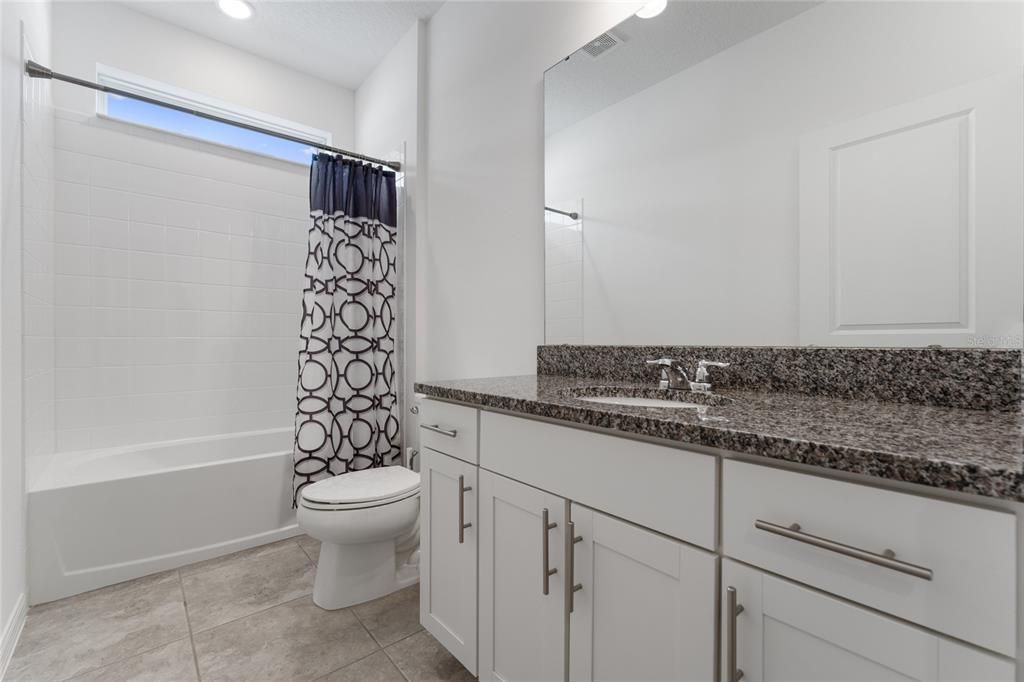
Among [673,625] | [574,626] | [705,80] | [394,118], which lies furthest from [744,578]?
[394,118]

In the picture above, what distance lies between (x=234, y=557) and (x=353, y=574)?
786 millimetres

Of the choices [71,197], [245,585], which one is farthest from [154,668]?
[71,197]

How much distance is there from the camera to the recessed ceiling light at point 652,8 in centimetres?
141

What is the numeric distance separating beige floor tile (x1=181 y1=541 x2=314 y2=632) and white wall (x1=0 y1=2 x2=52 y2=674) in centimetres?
50

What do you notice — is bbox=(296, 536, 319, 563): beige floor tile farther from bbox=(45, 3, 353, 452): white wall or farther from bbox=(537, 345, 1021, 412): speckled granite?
bbox=(537, 345, 1021, 412): speckled granite

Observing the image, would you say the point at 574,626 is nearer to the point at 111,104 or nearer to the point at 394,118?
the point at 394,118

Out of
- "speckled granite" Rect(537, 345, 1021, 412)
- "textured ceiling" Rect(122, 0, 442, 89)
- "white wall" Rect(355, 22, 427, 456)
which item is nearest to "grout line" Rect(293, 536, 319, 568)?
"white wall" Rect(355, 22, 427, 456)

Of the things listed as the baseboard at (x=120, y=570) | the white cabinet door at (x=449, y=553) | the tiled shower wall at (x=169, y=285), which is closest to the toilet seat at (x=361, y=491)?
the white cabinet door at (x=449, y=553)

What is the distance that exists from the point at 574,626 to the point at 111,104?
3200mm

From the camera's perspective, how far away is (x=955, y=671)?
20.5 inches

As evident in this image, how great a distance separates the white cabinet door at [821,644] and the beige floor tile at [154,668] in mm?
1561

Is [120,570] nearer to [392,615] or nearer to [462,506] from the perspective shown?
[392,615]

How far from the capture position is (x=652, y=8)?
4.68 feet

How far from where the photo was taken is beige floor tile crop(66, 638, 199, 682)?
4.51 feet
